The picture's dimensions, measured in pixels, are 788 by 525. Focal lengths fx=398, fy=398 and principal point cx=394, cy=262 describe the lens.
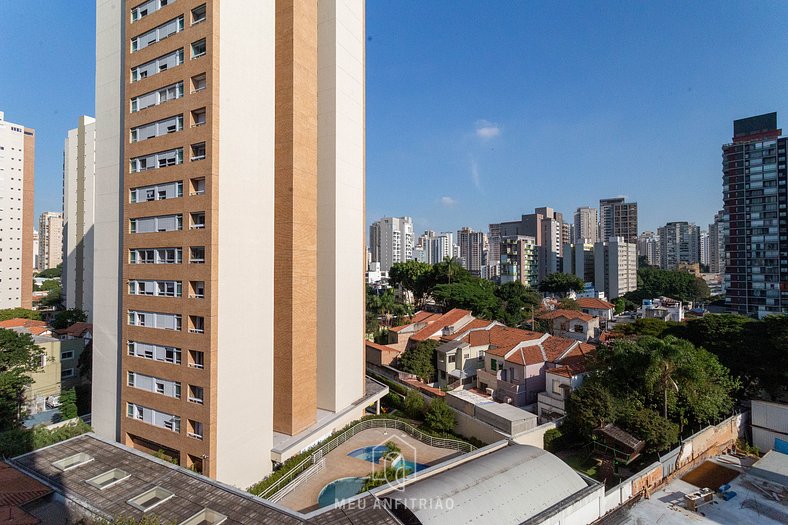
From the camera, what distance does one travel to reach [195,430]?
13828 millimetres

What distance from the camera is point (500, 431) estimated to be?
1809 cm

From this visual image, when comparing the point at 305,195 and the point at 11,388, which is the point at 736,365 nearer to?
the point at 305,195

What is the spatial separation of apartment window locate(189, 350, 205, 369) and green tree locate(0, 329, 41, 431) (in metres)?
12.6

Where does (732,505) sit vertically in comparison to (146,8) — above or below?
below

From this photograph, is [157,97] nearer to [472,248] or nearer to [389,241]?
[389,241]

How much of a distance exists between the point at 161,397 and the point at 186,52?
1244 centimetres

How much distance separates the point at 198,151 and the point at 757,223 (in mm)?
67172

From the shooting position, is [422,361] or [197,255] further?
[422,361]

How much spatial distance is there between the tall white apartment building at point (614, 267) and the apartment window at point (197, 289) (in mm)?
82348

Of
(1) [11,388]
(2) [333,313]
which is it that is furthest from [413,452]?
(1) [11,388]

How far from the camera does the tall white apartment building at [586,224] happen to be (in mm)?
129750

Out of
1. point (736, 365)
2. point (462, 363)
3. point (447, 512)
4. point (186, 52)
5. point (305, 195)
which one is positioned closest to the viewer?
point (447, 512)

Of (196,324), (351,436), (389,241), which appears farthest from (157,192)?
(389,241)

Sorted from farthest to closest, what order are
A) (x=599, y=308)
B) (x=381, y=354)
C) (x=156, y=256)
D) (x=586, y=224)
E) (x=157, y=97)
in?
1. (x=586, y=224)
2. (x=599, y=308)
3. (x=381, y=354)
4. (x=157, y=97)
5. (x=156, y=256)
